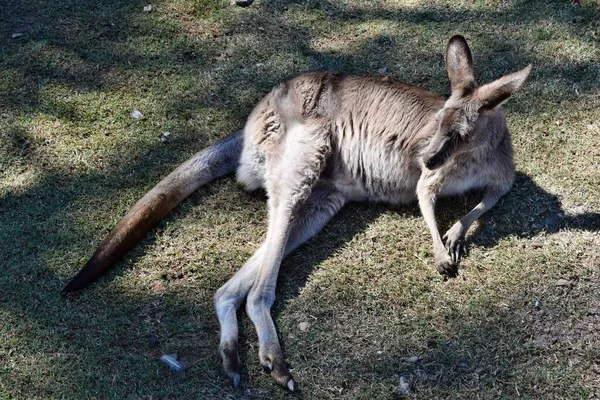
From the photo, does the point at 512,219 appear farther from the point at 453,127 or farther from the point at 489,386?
the point at 489,386

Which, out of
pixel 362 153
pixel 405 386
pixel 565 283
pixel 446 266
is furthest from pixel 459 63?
pixel 405 386

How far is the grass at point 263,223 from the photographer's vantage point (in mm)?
3336

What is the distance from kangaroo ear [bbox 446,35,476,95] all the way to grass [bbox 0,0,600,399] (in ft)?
2.30

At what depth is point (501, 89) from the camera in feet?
12.0

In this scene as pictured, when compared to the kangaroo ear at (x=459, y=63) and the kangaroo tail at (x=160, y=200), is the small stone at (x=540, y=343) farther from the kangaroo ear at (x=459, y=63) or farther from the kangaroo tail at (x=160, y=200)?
the kangaroo tail at (x=160, y=200)

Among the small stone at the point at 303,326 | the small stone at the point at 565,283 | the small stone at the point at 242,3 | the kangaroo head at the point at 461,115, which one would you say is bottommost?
the small stone at the point at 303,326

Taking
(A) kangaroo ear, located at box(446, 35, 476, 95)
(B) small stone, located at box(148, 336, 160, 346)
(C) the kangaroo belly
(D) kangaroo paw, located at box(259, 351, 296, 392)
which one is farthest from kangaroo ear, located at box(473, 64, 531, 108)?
(B) small stone, located at box(148, 336, 160, 346)

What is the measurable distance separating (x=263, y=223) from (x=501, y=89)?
150 cm

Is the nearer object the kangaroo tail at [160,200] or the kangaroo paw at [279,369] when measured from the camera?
the kangaroo paw at [279,369]

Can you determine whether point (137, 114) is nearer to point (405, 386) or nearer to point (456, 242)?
point (456, 242)

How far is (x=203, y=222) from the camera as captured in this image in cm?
418

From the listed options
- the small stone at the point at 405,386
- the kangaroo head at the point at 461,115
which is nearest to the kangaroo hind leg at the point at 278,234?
the small stone at the point at 405,386

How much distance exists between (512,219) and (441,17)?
219 centimetres

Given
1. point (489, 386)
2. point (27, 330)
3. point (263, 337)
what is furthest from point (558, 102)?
point (27, 330)
